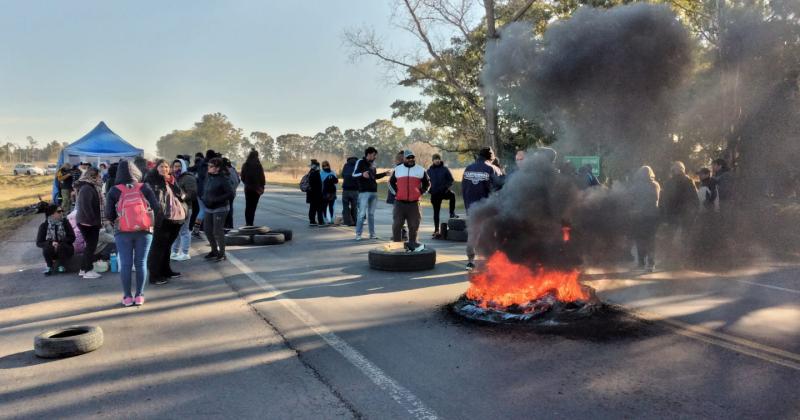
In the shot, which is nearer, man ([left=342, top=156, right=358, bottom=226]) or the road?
the road

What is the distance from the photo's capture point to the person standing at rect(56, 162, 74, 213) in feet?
44.2

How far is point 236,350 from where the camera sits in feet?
15.2

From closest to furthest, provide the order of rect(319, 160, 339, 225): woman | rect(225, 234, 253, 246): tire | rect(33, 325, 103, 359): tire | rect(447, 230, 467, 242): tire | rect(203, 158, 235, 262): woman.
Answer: rect(33, 325, 103, 359): tire
rect(203, 158, 235, 262): woman
rect(225, 234, 253, 246): tire
rect(447, 230, 467, 242): tire
rect(319, 160, 339, 225): woman

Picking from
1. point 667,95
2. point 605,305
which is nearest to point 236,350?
point 605,305

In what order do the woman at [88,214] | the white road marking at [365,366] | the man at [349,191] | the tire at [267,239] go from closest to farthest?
1. the white road marking at [365,366]
2. the woman at [88,214]
3. the tire at [267,239]
4. the man at [349,191]

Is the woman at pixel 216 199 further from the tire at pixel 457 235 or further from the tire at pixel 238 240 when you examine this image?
the tire at pixel 457 235

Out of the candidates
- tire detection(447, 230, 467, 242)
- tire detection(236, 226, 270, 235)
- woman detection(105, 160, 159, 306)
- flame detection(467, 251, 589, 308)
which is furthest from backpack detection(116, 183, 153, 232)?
tire detection(447, 230, 467, 242)

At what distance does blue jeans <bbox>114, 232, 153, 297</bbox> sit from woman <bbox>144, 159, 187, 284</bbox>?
2.85 ft

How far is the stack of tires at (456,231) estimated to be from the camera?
11242 millimetres

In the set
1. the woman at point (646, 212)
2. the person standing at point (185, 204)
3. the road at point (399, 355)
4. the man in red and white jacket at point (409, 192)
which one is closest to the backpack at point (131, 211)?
the road at point (399, 355)

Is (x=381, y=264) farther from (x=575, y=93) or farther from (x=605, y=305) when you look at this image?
(x=575, y=93)

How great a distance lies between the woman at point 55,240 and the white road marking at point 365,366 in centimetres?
373

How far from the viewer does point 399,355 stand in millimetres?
4445

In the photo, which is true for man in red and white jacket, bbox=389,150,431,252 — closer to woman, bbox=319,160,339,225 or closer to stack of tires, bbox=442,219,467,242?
stack of tires, bbox=442,219,467,242
